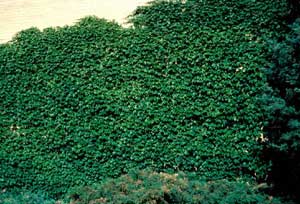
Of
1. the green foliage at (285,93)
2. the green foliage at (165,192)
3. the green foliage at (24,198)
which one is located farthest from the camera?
the green foliage at (24,198)

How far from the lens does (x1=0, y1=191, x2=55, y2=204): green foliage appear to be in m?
8.97

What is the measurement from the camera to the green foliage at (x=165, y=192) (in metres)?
6.79

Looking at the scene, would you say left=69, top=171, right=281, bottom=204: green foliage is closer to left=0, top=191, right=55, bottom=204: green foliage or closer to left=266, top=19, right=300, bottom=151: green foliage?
left=266, top=19, right=300, bottom=151: green foliage

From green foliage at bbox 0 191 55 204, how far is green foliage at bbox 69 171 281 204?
152 cm

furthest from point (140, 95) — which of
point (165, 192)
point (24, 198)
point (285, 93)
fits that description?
point (24, 198)

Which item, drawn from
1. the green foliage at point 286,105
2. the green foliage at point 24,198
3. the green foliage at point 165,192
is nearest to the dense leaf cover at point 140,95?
the green foliage at point 24,198

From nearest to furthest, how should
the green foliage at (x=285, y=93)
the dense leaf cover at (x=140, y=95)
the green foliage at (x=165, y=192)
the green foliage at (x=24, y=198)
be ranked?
1. the green foliage at (x=165, y=192)
2. the green foliage at (x=285, y=93)
3. the dense leaf cover at (x=140, y=95)
4. the green foliage at (x=24, y=198)

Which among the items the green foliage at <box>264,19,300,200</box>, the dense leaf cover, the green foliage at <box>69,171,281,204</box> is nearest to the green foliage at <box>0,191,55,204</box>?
the dense leaf cover

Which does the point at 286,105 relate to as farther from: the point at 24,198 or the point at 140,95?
the point at 24,198

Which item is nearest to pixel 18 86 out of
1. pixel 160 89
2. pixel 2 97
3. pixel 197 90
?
pixel 2 97

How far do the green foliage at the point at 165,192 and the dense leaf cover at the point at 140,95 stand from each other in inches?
44.2

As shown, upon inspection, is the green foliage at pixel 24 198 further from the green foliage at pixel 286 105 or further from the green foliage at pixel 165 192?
the green foliage at pixel 286 105

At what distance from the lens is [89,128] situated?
31.2 ft

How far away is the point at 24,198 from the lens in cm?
915
